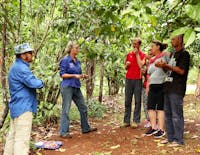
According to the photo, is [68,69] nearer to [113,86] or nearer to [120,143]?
[120,143]

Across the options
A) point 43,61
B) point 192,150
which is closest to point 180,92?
point 192,150

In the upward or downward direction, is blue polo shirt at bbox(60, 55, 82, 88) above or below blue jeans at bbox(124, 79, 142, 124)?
above

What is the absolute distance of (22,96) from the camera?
498cm

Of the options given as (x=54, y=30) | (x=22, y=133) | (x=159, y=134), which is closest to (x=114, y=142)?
(x=159, y=134)

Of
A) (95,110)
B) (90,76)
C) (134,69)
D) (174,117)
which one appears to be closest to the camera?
(174,117)

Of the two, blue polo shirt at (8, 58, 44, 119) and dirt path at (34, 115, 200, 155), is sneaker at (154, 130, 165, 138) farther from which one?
blue polo shirt at (8, 58, 44, 119)

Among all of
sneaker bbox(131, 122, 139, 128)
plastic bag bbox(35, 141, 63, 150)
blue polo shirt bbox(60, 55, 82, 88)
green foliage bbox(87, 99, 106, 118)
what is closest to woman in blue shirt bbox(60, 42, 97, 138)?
blue polo shirt bbox(60, 55, 82, 88)

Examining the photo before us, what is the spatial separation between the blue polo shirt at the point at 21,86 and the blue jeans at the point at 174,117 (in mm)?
2206

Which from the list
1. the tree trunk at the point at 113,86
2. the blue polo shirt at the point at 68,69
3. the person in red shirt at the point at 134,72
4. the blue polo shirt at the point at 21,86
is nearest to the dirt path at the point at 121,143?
the person in red shirt at the point at 134,72

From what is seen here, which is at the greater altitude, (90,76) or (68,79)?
(68,79)

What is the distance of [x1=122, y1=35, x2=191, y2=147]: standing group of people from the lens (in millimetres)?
5660

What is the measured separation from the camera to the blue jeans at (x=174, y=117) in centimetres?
569

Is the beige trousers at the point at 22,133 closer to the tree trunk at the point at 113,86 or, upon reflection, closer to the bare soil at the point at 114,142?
the bare soil at the point at 114,142

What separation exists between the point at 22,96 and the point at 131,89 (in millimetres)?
3091
